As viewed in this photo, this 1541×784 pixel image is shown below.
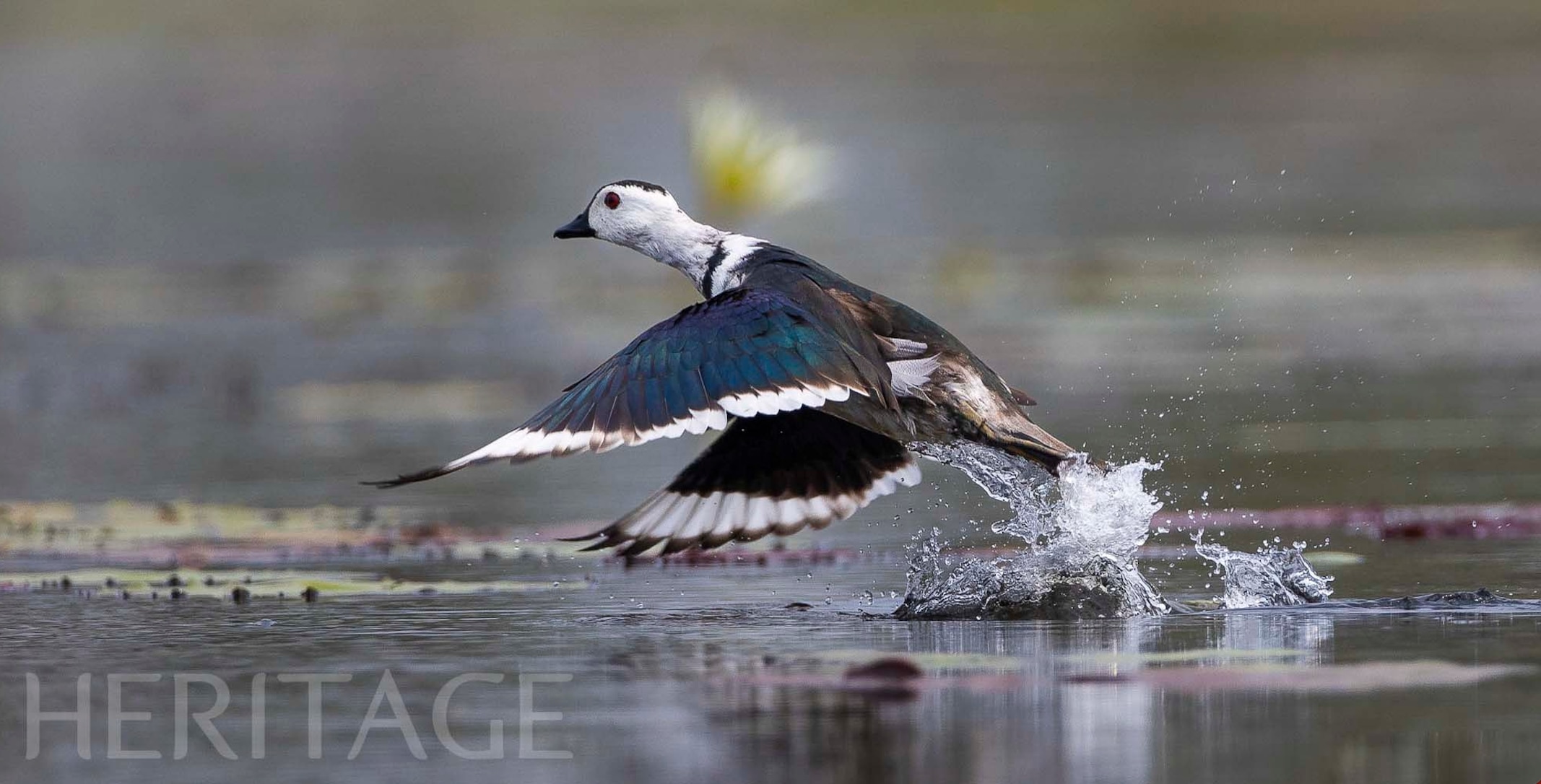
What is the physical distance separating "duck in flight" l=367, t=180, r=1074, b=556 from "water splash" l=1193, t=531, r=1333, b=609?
63cm

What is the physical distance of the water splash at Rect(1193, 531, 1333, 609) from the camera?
7.07 metres

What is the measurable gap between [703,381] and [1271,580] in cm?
175

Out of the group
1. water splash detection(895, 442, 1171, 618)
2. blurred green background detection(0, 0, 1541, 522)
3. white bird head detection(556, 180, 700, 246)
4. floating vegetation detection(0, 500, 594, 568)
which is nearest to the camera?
water splash detection(895, 442, 1171, 618)

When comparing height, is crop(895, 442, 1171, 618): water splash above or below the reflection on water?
above

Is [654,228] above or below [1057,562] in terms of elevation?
above

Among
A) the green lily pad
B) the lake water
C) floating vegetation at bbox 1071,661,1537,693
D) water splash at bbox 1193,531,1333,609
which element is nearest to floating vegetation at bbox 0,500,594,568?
the lake water

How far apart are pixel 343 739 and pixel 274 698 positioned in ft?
1.86

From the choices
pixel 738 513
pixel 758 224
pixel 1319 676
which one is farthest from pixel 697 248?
pixel 758 224

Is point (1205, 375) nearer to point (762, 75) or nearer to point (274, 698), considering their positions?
point (274, 698)

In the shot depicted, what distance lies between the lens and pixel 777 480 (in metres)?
8.14

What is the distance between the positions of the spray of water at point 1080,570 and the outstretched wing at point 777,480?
0.43 meters

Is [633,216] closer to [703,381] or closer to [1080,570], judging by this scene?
[703,381]

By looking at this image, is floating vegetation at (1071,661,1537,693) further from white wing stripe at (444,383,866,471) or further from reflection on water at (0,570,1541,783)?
white wing stripe at (444,383,866,471)

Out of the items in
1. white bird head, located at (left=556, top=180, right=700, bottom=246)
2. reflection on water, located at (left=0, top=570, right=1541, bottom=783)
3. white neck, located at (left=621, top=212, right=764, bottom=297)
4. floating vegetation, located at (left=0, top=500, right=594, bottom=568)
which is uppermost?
white bird head, located at (left=556, top=180, right=700, bottom=246)
